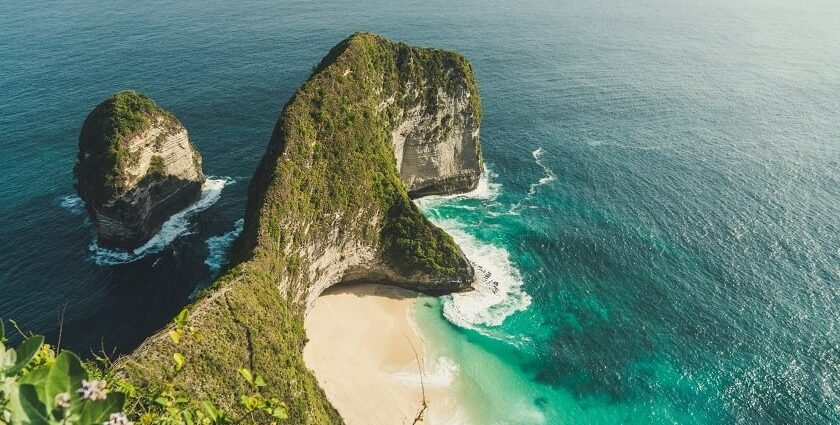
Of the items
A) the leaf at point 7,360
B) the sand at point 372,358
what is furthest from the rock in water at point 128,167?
the leaf at point 7,360

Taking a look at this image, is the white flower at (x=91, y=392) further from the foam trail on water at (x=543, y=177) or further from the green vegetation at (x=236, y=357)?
the foam trail on water at (x=543, y=177)

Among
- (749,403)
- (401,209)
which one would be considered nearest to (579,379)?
(749,403)

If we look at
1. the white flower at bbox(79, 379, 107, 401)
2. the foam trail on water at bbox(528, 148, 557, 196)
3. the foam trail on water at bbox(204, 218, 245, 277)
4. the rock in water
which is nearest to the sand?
the foam trail on water at bbox(204, 218, 245, 277)

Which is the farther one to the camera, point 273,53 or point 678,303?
point 273,53

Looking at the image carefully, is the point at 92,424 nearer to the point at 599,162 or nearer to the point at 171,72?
the point at 599,162

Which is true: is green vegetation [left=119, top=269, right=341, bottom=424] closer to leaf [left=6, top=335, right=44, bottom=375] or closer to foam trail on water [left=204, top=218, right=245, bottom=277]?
foam trail on water [left=204, top=218, right=245, bottom=277]

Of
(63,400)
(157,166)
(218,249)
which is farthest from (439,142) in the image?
(63,400)
